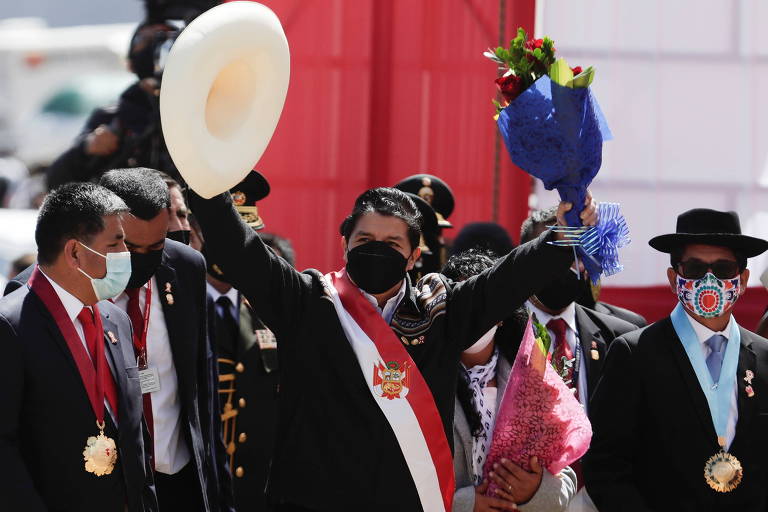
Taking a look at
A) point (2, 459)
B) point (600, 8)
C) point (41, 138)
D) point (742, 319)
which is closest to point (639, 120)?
point (600, 8)

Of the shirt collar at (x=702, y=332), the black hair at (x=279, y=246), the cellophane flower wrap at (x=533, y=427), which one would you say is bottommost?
the cellophane flower wrap at (x=533, y=427)

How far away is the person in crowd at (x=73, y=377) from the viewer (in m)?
3.63

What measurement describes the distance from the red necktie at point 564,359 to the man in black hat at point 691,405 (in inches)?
13.5

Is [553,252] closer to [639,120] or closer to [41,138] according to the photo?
[639,120]

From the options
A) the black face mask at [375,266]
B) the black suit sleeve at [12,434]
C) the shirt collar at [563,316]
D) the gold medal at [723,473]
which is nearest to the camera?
the black suit sleeve at [12,434]

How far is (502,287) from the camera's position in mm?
3775

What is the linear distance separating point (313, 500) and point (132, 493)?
64 centimetres

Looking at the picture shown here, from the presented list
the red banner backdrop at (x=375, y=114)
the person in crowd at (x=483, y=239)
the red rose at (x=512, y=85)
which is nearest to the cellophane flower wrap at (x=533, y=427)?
the red rose at (x=512, y=85)

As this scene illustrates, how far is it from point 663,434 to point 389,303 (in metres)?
1.21

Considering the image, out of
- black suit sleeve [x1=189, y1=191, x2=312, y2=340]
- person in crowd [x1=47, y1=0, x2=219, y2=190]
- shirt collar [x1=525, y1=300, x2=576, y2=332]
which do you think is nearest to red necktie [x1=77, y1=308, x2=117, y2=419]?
black suit sleeve [x1=189, y1=191, x2=312, y2=340]

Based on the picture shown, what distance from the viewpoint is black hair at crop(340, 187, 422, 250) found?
3.94 metres

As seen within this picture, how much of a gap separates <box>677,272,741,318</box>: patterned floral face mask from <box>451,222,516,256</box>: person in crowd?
1.73 m

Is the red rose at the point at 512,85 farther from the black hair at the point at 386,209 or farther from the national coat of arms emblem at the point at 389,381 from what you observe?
the national coat of arms emblem at the point at 389,381

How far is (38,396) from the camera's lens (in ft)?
12.0
